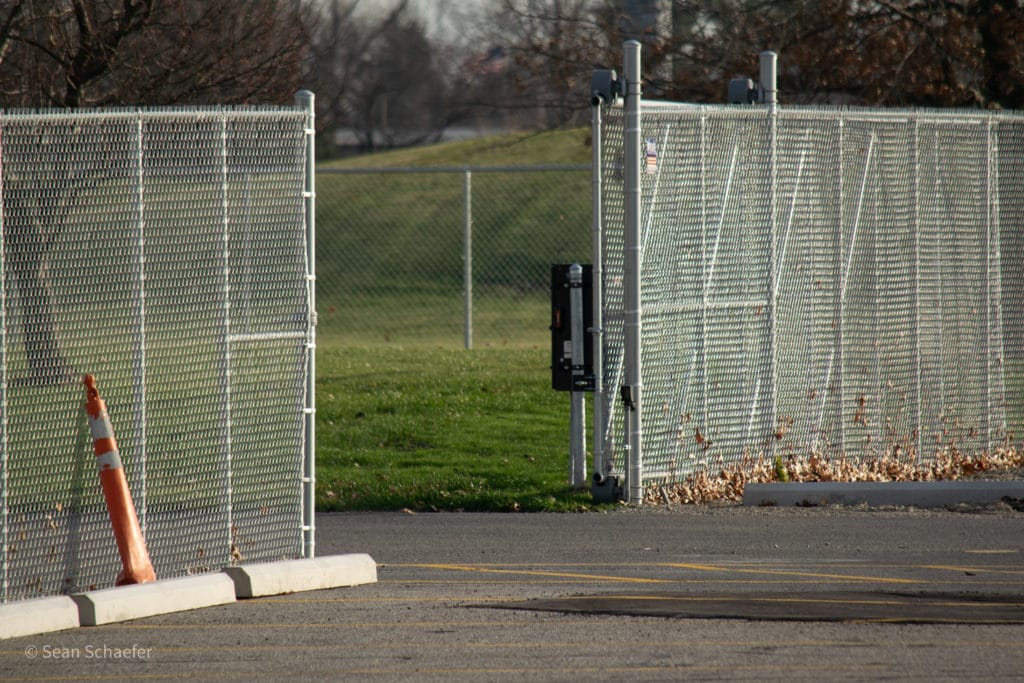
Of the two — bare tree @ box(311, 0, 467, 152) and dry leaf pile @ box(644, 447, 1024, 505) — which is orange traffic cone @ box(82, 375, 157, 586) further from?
bare tree @ box(311, 0, 467, 152)

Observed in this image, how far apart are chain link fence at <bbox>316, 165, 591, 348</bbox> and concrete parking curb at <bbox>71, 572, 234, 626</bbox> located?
16071 mm

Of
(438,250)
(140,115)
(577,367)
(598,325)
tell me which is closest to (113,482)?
(140,115)

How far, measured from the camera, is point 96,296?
7.47 meters

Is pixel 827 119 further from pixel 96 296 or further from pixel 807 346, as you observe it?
pixel 96 296

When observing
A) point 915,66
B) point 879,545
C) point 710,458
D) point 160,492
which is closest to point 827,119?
point 710,458

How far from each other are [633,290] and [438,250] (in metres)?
21.8

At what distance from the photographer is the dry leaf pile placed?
1073 cm

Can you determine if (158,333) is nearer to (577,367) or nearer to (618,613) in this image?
(618,613)

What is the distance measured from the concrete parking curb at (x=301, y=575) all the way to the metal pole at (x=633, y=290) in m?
2.82

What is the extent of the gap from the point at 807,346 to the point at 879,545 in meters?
2.86

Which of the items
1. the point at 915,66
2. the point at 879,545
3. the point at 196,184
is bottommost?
the point at 879,545

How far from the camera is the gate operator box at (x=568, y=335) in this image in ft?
34.2

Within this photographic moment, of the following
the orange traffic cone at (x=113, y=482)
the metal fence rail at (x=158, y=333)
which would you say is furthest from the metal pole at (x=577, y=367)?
the orange traffic cone at (x=113, y=482)

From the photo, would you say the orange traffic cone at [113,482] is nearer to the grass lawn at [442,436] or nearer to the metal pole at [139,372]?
the metal pole at [139,372]
